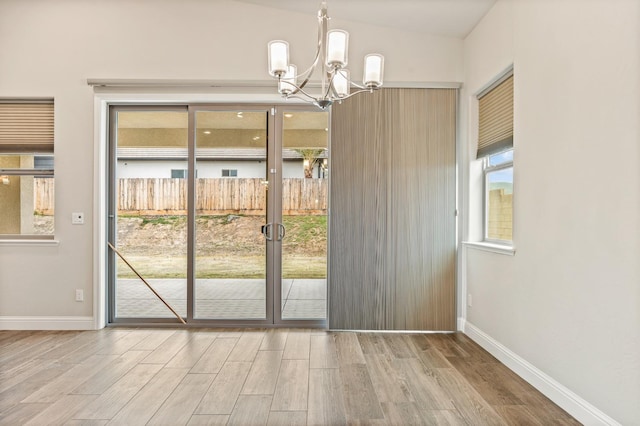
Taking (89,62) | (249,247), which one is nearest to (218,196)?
(249,247)

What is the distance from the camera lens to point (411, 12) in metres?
3.54

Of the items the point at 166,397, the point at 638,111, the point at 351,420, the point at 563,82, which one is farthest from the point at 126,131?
the point at 638,111

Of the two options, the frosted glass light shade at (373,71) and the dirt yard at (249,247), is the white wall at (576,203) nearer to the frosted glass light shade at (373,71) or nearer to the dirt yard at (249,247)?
the frosted glass light shade at (373,71)

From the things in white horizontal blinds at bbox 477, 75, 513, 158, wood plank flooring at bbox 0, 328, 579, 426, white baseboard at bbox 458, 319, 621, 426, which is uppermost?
white horizontal blinds at bbox 477, 75, 513, 158

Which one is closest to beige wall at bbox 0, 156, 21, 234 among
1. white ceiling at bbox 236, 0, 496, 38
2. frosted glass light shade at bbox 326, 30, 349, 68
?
white ceiling at bbox 236, 0, 496, 38

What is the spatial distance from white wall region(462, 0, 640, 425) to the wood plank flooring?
0.34 metres

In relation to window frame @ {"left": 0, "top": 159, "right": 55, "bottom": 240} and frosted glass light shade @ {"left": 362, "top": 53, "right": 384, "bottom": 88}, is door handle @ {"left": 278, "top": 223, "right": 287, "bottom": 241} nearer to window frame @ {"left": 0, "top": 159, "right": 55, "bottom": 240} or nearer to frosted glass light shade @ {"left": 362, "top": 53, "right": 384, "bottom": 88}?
frosted glass light shade @ {"left": 362, "top": 53, "right": 384, "bottom": 88}

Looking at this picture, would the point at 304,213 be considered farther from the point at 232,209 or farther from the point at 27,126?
the point at 27,126

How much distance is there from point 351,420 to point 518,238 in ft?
5.49

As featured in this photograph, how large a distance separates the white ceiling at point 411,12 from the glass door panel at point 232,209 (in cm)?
105

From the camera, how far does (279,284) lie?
159 inches

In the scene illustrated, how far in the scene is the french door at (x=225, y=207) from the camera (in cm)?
404

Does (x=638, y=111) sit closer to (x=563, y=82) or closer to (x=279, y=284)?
(x=563, y=82)

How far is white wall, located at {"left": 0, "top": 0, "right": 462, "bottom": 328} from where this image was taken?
385 cm
